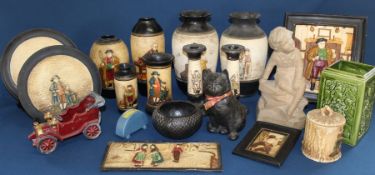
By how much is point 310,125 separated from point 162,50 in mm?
635

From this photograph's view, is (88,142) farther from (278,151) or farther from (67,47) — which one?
(278,151)

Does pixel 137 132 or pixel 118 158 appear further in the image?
pixel 137 132

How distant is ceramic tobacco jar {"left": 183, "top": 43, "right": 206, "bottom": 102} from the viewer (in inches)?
54.1

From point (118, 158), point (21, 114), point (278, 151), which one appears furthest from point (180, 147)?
point (21, 114)

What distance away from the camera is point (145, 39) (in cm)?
151

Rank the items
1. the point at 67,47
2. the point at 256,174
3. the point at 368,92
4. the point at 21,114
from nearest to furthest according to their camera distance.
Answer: the point at 256,174 < the point at 368,92 < the point at 67,47 < the point at 21,114

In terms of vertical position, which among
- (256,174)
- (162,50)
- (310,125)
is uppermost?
(162,50)

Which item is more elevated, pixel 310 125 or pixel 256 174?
pixel 310 125

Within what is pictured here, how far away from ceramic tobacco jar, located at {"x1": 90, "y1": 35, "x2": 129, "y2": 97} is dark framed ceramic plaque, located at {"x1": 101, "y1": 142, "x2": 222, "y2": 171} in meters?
0.35

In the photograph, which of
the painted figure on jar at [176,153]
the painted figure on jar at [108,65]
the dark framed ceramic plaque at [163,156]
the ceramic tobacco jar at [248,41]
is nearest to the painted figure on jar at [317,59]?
the ceramic tobacco jar at [248,41]

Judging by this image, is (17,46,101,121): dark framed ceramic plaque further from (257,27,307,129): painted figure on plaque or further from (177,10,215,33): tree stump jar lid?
(257,27,307,129): painted figure on plaque

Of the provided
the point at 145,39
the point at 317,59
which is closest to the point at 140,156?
the point at 145,39

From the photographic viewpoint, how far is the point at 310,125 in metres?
1.17

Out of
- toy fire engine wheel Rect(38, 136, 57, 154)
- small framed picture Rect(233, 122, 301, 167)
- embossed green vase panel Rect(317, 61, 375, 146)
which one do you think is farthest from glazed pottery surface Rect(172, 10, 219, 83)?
toy fire engine wheel Rect(38, 136, 57, 154)
